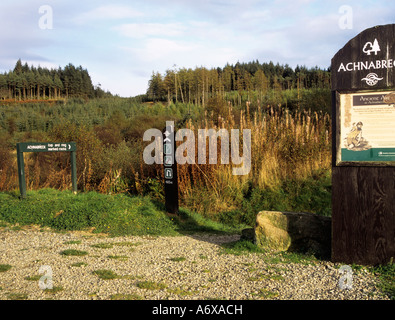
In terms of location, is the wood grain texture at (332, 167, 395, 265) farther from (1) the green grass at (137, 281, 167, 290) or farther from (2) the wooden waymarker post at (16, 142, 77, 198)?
(2) the wooden waymarker post at (16, 142, 77, 198)

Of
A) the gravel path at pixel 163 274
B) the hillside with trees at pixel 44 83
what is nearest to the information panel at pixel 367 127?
the gravel path at pixel 163 274

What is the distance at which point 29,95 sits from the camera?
5097 cm

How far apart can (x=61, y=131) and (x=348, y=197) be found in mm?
10902

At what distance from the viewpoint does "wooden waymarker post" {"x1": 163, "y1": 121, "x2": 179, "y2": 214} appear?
8469 mm

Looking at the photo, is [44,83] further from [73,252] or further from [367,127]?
[367,127]

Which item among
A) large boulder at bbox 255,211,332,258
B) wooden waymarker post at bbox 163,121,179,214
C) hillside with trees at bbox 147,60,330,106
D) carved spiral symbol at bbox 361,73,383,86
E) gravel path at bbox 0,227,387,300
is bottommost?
gravel path at bbox 0,227,387,300

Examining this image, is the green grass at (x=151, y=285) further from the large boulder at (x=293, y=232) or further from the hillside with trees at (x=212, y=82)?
the hillside with trees at (x=212, y=82)

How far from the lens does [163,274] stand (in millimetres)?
4812

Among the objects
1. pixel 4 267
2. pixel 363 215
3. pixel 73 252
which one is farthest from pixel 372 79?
pixel 4 267

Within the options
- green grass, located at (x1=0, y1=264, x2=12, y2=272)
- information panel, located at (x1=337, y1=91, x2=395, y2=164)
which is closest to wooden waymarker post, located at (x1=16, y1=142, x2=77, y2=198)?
green grass, located at (x1=0, y1=264, x2=12, y2=272)

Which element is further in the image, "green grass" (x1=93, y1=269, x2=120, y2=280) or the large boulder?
the large boulder

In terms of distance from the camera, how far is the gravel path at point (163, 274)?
4145 millimetres
